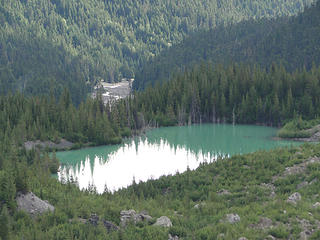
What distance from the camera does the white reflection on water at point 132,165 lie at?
60.5 meters

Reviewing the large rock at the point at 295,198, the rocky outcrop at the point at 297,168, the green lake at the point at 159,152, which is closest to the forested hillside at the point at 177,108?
the green lake at the point at 159,152

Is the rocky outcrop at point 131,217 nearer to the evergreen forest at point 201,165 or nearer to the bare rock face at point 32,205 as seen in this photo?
the evergreen forest at point 201,165

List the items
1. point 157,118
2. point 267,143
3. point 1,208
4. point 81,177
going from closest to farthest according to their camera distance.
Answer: point 1,208
point 81,177
point 267,143
point 157,118

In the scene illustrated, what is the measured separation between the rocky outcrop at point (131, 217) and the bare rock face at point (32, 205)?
13.8 ft

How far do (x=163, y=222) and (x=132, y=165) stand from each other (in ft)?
134

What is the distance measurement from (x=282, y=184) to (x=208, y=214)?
8.78m

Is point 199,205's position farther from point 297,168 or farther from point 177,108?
point 177,108

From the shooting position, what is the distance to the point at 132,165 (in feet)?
230

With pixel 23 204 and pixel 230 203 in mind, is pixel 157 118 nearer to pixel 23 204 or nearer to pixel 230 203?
pixel 230 203

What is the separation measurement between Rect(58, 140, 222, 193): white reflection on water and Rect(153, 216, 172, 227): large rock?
25444mm

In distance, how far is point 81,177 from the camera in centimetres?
6291

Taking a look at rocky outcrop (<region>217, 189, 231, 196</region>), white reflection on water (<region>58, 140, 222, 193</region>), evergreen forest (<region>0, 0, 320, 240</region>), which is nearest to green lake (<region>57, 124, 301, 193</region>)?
white reflection on water (<region>58, 140, 222, 193</region>)

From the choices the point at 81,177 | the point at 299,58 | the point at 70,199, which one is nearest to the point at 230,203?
the point at 70,199

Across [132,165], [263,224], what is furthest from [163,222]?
[132,165]
